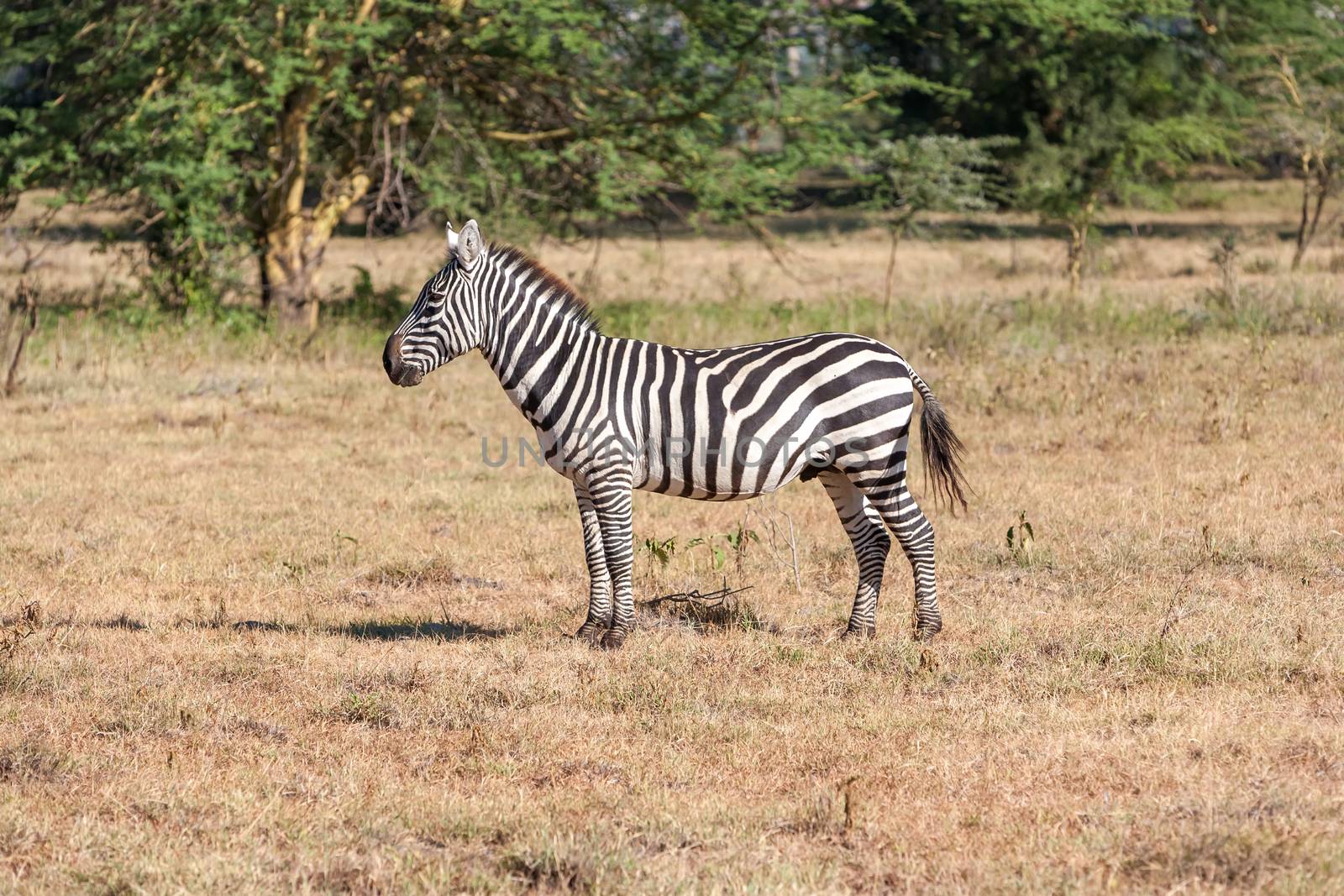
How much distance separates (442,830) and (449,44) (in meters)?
13.8

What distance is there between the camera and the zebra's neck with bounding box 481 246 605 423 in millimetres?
7422

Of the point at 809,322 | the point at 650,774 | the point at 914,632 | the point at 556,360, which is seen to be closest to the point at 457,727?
the point at 650,774

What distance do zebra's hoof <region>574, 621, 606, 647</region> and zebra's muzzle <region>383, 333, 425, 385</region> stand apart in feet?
5.02

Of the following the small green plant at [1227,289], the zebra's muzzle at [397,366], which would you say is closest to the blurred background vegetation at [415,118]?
the small green plant at [1227,289]

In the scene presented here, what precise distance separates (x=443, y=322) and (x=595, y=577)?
1524mm

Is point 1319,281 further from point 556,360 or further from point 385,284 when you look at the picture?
point 556,360

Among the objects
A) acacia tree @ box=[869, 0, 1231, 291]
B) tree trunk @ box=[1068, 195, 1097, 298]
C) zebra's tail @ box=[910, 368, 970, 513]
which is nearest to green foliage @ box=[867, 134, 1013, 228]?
tree trunk @ box=[1068, 195, 1097, 298]

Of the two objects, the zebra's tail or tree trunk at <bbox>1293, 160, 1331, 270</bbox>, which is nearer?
the zebra's tail

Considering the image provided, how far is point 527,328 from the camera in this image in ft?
24.5

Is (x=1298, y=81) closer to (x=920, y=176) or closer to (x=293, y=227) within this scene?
(x=920, y=176)

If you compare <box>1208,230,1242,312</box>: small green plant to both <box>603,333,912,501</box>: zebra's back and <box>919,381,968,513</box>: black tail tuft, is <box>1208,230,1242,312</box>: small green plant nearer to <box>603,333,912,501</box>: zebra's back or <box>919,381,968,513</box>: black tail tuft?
<box>919,381,968,513</box>: black tail tuft

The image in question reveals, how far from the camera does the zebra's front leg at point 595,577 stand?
24.8 ft

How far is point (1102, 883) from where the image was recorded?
4.53 m

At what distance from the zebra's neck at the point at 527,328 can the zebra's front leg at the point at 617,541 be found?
1.75ft
